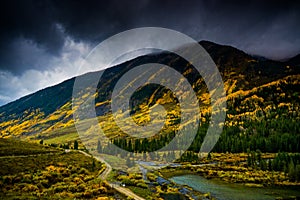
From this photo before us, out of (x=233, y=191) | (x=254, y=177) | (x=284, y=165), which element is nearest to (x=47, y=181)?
(x=233, y=191)

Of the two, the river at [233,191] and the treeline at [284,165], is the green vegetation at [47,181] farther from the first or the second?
the treeline at [284,165]

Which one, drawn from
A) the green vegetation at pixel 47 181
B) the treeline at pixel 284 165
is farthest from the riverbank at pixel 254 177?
the green vegetation at pixel 47 181

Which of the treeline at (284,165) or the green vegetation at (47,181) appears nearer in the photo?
the green vegetation at (47,181)

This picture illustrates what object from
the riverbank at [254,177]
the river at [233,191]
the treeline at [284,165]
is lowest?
the river at [233,191]

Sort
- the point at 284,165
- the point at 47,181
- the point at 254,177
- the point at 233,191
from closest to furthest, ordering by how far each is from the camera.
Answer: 1. the point at 47,181
2. the point at 233,191
3. the point at 254,177
4. the point at 284,165

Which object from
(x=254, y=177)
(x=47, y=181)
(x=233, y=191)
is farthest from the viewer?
(x=254, y=177)

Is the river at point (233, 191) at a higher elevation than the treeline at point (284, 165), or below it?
below

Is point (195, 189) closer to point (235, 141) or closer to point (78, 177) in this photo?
point (78, 177)

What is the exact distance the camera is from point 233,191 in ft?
248

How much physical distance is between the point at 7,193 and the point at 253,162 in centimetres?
10586

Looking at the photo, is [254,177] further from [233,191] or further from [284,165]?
[233,191]

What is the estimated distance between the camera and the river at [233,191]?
6894cm

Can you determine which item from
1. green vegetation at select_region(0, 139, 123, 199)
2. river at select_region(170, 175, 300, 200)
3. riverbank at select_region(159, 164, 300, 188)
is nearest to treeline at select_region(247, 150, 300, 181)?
riverbank at select_region(159, 164, 300, 188)

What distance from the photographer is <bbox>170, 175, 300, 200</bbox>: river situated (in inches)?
2714
